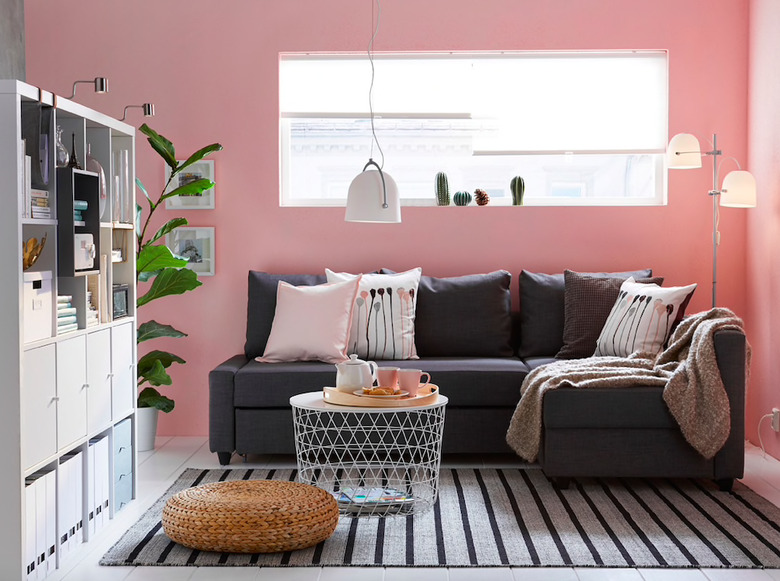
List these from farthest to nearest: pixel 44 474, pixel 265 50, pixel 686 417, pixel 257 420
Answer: pixel 265 50
pixel 257 420
pixel 686 417
pixel 44 474

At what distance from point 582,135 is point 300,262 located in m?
1.81

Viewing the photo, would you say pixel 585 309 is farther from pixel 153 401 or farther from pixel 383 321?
pixel 153 401

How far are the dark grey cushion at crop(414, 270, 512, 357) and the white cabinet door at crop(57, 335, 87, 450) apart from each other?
6.80ft

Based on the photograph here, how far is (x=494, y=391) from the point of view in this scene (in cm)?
424

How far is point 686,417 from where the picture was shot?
3707 millimetres

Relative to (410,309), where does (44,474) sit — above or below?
below

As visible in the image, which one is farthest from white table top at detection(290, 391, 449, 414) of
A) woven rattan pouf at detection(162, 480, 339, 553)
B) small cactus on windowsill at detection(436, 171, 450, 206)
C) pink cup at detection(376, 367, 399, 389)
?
small cactus on windowsill at detection(436, 171, 450, 206)

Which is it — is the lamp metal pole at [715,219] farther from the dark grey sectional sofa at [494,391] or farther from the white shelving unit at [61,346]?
the white shelving unit at [61,346]

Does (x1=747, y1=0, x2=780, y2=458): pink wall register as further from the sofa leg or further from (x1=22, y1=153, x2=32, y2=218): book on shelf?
(x1=22, y1=153, x2=32, y2=218): book on shelf

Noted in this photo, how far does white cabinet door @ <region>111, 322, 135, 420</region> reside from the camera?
3463mm

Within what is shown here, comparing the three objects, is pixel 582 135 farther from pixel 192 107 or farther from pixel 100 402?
pixel 100 402

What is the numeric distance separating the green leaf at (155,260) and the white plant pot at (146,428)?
0.78 m

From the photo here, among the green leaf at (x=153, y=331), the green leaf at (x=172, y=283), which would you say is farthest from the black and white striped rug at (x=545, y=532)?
the green leaf at (x=172, y=283)

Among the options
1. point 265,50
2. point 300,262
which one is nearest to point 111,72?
point 265,50
